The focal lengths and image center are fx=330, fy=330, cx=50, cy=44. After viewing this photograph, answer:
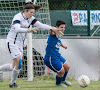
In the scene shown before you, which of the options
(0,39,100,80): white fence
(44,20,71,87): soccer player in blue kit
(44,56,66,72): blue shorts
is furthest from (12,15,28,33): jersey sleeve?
(0,39,100,80): white fence

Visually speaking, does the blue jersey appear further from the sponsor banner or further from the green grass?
the sponsor banner

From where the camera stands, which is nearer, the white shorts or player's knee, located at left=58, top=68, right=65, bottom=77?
the white shorts

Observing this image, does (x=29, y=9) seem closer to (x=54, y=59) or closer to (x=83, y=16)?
(x=54, y=59)

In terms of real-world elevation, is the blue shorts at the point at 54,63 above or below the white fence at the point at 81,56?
above

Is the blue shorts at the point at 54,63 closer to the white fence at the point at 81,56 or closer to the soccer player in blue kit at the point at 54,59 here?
the soccer player in blue kit at the point at 54,59

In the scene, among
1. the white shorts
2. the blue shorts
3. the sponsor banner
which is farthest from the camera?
the sponsor banner

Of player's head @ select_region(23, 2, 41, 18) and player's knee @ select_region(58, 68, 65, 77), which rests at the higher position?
player's head @ select_region(23, 2, 41, 18)

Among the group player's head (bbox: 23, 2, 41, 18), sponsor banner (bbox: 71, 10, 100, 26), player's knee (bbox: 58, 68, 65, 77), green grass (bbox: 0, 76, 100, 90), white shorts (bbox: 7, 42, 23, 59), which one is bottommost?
green grass (bbox: 0, 76, 100, 90)

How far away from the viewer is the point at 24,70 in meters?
10.1

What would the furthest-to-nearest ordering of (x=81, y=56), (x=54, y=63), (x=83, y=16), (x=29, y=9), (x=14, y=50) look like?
(x=83, y=16) → (x=81, y=56) → (x=54, y=63) → (x=14, y=50) → (x=29, y=9)

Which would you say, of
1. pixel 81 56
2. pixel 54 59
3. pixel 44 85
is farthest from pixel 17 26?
pixel 81 56

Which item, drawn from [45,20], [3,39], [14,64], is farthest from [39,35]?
[14,64]

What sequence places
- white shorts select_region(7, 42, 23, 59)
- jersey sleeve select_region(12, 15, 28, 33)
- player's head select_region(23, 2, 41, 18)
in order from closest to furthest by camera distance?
jersey sleeve select_region(12, 15, 28, 33) < player's head select_region(23, 2, 41, 18) < white shorts select_region(7, 42, 23, 59)

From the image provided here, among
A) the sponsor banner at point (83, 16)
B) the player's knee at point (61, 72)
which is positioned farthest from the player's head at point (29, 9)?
the sponsor banner at point (83, 16)
